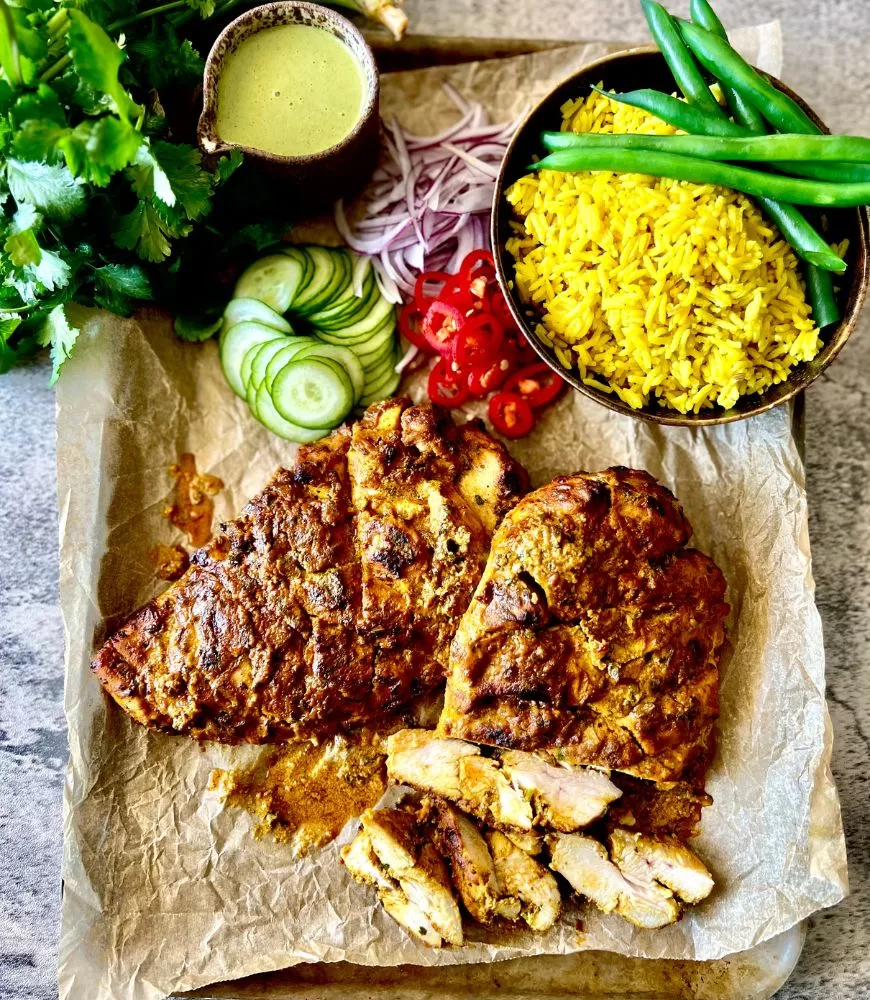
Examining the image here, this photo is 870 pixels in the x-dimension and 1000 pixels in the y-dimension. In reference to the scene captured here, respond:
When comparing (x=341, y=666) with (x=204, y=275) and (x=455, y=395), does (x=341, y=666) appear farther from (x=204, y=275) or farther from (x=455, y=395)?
(x=204, y=275)

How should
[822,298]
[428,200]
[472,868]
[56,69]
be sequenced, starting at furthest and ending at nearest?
[428,200] → [822,298] → [472,868] → [56,69]

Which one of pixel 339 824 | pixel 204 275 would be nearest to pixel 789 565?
pixel 339 824

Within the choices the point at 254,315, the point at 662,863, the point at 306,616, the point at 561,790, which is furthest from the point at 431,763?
the point at 254,315

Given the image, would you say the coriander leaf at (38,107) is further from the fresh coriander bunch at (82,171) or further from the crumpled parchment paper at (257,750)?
the crumpled parchment paper at (257,750)

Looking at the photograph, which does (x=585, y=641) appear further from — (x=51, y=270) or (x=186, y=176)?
(x=51, y=270)

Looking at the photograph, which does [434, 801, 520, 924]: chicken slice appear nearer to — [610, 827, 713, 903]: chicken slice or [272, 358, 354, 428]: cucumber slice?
[610, 827, 713, 903]: chicken slice

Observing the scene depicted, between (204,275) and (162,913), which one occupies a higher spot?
(204,275)

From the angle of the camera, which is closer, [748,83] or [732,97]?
[748,83]
